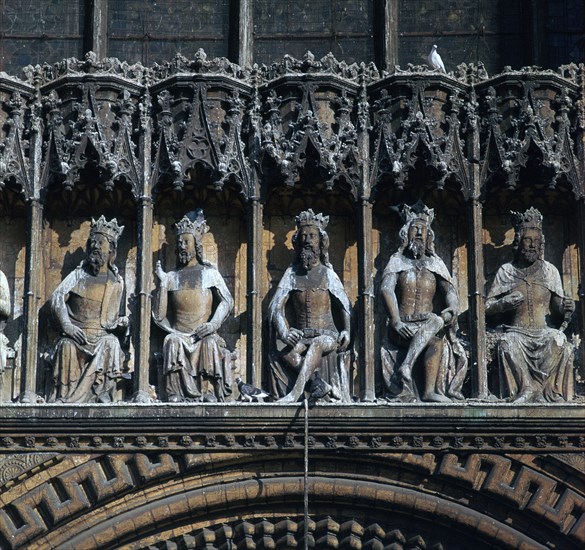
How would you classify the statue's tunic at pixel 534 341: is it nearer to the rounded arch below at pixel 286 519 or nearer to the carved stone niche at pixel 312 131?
the rounded arch below at pixel 286 519

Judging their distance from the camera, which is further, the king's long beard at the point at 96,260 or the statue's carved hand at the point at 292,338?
the king's long beard at the point at 96,260

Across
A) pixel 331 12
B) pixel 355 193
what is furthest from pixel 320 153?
pixel 331 12

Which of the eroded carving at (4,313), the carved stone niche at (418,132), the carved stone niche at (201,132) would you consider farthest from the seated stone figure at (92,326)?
the carved stone niche at (418,132)

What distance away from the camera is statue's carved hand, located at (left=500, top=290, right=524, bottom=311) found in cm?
2750

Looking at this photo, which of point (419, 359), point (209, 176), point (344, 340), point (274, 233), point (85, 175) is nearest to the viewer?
point (419, 359)

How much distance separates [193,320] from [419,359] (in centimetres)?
241

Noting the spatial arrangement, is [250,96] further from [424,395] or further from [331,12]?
[424,395]

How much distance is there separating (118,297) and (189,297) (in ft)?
2.51

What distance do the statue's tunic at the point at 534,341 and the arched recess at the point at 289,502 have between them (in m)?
0.88

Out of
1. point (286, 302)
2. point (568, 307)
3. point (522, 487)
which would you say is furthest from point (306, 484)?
point (568, 307)

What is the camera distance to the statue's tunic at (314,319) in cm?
2714

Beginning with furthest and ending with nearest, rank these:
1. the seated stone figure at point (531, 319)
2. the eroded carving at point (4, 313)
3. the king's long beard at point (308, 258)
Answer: the king's long beard at point (308, 258)
the eroded carving at point (4, 313)
the seated stone figure at point (531, 319)

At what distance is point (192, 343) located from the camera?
27.3 meters

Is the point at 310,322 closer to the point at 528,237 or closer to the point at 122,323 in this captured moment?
the point at 122,323
